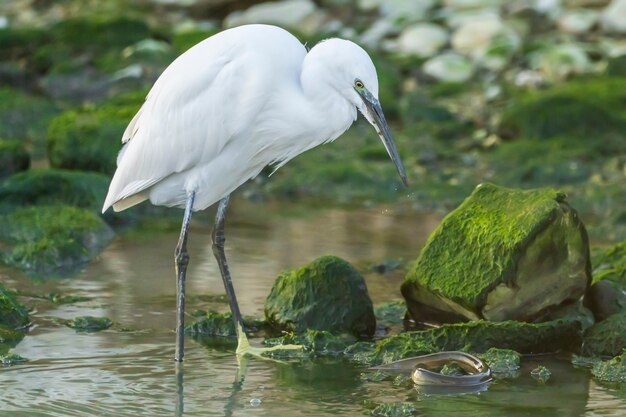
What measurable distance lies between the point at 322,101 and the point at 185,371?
154 cm

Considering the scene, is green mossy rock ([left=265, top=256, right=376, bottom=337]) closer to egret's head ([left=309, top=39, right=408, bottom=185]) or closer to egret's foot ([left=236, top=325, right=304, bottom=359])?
egret's foot ([left=236, top=325, right=304, bottom=359])

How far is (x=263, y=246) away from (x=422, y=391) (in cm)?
364

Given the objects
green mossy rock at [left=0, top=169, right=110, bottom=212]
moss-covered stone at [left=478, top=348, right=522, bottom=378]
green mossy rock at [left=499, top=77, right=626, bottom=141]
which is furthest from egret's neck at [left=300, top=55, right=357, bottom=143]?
green mossy rock at [left=499, top=77, right=626, bottom=141]

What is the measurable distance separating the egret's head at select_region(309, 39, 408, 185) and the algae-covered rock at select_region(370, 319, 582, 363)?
0.88m

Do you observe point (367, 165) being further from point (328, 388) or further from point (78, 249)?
point (328, 388)

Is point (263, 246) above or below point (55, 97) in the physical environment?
below

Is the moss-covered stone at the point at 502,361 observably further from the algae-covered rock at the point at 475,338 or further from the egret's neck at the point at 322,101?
the egret's neck at the point at 322,101

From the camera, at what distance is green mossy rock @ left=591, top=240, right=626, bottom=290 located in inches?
309

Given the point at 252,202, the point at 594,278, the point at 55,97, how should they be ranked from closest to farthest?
the point at 594,278, the point at 252,202, the point at 55,97

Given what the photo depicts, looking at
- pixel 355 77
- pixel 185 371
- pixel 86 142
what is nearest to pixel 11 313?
pixel 185 371

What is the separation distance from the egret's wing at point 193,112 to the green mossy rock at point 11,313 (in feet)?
2.51

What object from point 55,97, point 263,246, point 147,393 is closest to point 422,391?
point 147,393

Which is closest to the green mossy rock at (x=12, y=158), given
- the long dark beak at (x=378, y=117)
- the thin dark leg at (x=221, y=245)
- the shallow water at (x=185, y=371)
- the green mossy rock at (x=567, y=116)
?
the shallow water at (x=185, y=371)

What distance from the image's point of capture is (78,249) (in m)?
9.12
